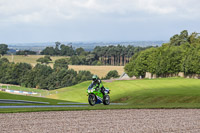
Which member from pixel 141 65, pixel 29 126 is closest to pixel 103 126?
pixel 29 126

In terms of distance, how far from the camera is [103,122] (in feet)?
66.8

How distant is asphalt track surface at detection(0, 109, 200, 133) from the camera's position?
18.5 meters

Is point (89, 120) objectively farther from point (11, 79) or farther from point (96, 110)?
point (11, 79)

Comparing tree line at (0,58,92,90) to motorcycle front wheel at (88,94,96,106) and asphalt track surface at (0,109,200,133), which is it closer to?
motorcycle front wheel at (88,94,96,106)

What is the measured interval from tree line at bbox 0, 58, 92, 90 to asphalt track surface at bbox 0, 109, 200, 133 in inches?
5968

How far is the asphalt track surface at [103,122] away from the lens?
18.5m

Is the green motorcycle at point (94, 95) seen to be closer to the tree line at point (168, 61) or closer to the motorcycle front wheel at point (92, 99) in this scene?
the motorcycle front wheel at point (92, 99)

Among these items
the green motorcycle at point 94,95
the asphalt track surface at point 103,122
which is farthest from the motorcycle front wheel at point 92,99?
the asphalt track surface at point 103,122

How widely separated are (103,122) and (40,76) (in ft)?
546

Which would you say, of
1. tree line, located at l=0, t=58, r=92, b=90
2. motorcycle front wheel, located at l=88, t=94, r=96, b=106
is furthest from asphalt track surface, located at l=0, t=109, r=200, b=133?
tree line, located at l=0, t=58, r=92, b=90

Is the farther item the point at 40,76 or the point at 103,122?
the point at 40,76

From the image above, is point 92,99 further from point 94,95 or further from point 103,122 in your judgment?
point 103,122

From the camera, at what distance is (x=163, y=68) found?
13225 cm

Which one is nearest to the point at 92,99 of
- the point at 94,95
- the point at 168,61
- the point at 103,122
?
the point at 94,95
